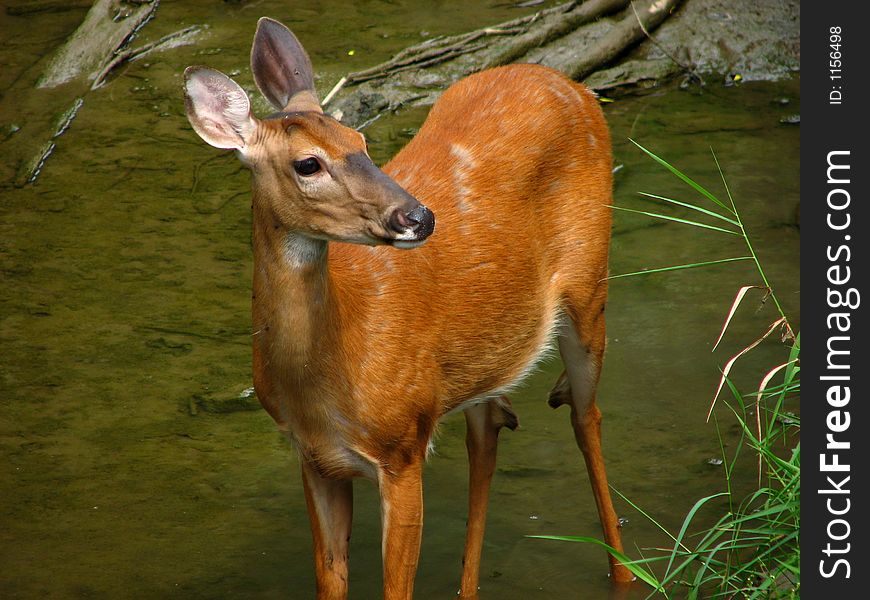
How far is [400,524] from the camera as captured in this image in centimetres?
418

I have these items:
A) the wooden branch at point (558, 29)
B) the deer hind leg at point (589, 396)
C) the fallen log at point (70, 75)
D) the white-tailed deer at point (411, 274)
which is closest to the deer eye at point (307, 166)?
the white-tailed deer at point (411, 274)

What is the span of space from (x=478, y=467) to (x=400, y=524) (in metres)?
0.92

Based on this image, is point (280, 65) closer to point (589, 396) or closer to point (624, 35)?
point (589, 396)

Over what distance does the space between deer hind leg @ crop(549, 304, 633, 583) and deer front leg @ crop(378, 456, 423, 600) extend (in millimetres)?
1002

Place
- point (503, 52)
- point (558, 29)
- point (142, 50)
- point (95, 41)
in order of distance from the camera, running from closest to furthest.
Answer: point (503, 52) < point (558, 29) < point (95, 41) < point (142, 50)

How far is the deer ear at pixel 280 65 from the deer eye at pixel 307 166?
535 mm

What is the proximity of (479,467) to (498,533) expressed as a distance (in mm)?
383

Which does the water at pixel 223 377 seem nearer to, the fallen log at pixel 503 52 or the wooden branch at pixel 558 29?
the fallen log at pixel 503 52

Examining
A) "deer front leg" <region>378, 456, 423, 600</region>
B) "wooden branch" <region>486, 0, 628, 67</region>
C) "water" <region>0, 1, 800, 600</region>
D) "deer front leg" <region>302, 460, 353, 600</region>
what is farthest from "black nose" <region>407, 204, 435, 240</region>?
"wooden branch" <region>486, 0, 628, 67</region>

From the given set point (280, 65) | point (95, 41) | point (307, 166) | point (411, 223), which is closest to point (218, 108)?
point (307, 166)

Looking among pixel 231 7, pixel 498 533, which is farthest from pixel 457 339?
pixel 231 7

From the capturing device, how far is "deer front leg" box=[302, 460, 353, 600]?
4.39 meters

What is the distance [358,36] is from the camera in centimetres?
Result: 1010

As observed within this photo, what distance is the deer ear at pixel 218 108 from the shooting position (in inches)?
151
